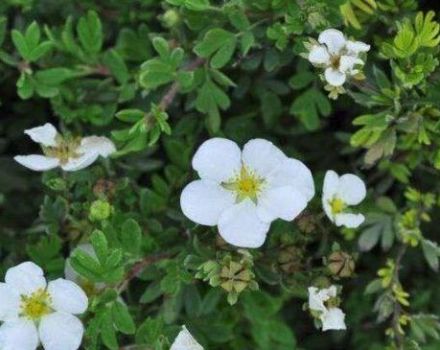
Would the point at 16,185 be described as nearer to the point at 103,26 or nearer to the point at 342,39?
the point at 103,26

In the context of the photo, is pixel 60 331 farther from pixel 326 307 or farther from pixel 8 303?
pixel 326 307

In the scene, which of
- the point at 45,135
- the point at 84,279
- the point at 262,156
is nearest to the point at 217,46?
the point at 262,156

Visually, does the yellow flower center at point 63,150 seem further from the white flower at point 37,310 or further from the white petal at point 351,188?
the white petal at point 351,188

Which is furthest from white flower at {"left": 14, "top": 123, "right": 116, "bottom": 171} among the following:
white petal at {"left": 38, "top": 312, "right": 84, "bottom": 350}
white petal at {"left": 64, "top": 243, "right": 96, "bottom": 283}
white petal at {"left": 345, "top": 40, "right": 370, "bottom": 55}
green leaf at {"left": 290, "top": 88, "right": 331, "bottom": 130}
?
white petal at {"left": 345, "top": 40, "right": 370, "bottom": 55}

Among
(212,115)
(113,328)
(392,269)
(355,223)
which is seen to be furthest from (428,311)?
(113,328)

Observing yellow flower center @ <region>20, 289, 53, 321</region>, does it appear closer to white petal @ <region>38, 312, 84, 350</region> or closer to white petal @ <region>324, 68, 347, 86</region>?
white petal @ <region>38, 312, 84, 350</region>

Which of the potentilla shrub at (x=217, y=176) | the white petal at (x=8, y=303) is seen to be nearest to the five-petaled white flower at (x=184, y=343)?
the potentilla shrub at (x=217, y=176)
